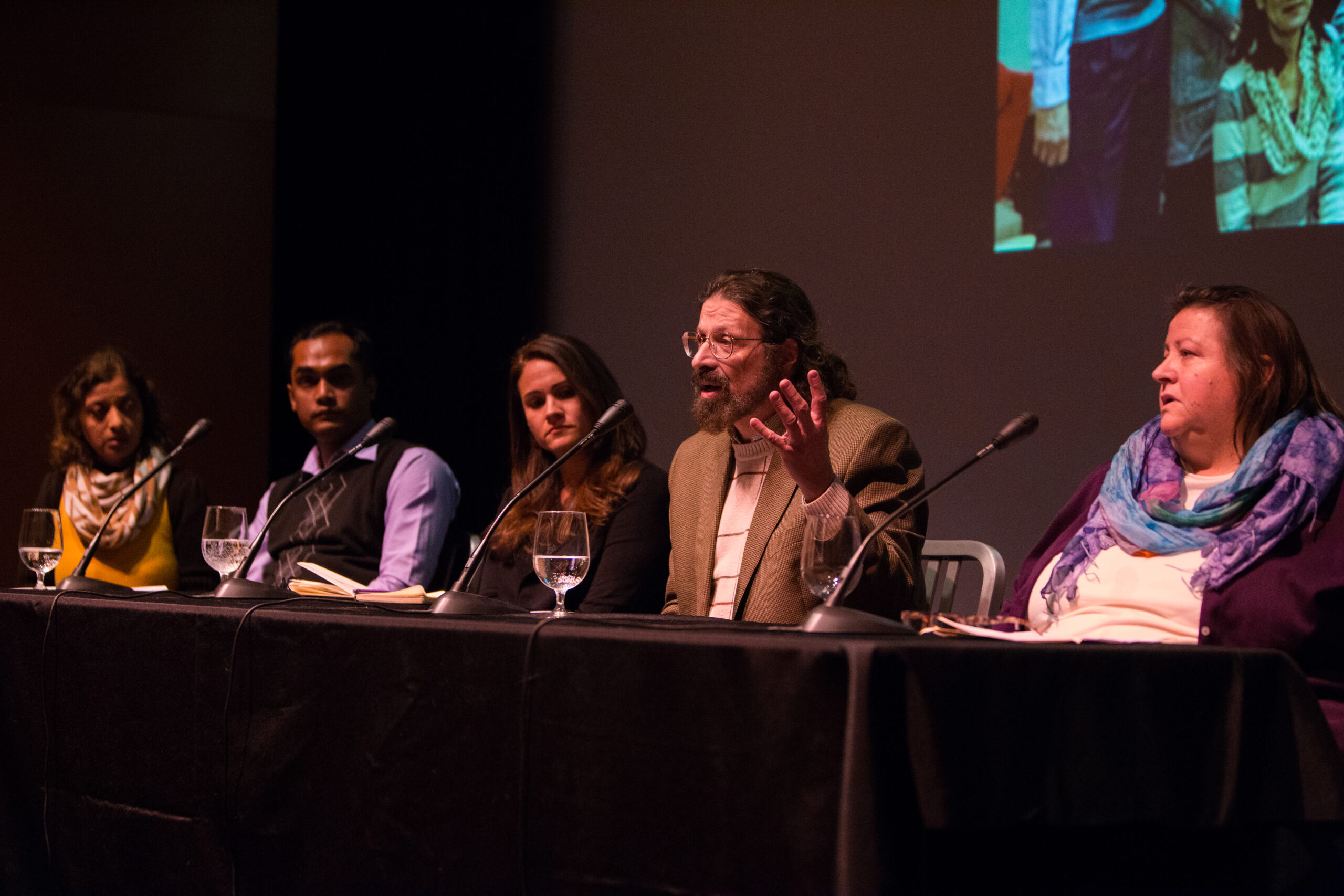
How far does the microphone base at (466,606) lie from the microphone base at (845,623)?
56cm

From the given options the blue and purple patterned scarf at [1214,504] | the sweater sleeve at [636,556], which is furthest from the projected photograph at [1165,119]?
the sweater sleeve at [636,556]

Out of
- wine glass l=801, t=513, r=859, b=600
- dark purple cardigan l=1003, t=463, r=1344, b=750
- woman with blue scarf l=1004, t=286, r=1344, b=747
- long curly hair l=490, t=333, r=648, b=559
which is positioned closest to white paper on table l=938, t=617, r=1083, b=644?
woman with blue scarf l=1004, t=286, r=1344, b=747

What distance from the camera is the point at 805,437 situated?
2008 millimetres

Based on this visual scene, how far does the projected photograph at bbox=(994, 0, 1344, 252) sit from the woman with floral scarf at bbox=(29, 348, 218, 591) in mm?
2678

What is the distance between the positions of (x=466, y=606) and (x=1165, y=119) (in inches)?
99.5

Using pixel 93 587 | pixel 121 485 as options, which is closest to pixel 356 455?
pixel 121 485

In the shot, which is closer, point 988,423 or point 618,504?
point 618,504

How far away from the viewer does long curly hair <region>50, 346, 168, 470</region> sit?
404 cm

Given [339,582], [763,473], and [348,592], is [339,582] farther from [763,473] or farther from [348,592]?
[763,473]

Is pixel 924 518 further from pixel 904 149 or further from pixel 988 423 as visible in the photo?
pixel 904 149

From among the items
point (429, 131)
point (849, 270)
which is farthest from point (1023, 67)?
point (429, 131)

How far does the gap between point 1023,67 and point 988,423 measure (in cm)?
106

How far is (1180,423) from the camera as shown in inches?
87.1

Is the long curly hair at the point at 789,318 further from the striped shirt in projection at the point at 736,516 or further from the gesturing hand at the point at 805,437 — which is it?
the gesturing hand at the point at 805,437
